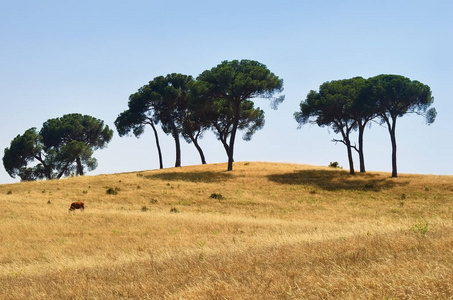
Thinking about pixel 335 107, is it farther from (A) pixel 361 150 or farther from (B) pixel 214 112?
(B) pixel 214 112

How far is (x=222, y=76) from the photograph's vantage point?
2453 inches

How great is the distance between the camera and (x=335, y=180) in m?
52.8

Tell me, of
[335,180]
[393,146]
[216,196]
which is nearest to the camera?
[216,196]

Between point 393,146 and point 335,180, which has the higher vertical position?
point 393,146

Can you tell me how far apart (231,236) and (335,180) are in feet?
111

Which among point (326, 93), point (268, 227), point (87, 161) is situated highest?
point (326, 93)

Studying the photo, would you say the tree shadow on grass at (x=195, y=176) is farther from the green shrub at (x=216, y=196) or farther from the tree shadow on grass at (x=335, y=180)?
the green shrub at (x=216, y=196)

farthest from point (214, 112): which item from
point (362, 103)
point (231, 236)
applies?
point (231, 236)

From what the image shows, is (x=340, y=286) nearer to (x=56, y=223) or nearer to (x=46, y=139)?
(x=56, y=223)

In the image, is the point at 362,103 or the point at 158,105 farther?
the point at 158,105

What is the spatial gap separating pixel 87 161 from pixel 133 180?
32178 mm

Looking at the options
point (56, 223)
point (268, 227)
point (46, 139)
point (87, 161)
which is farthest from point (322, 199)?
point (46, 139)

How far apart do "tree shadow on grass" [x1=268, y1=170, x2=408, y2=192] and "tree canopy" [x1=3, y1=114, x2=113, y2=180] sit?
1542 inches

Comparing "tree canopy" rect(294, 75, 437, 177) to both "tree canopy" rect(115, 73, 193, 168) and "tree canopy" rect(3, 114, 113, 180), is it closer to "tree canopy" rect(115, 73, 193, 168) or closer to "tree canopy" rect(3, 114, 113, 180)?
Result: "tree canopy" rect(115, 73, 193, 168)
